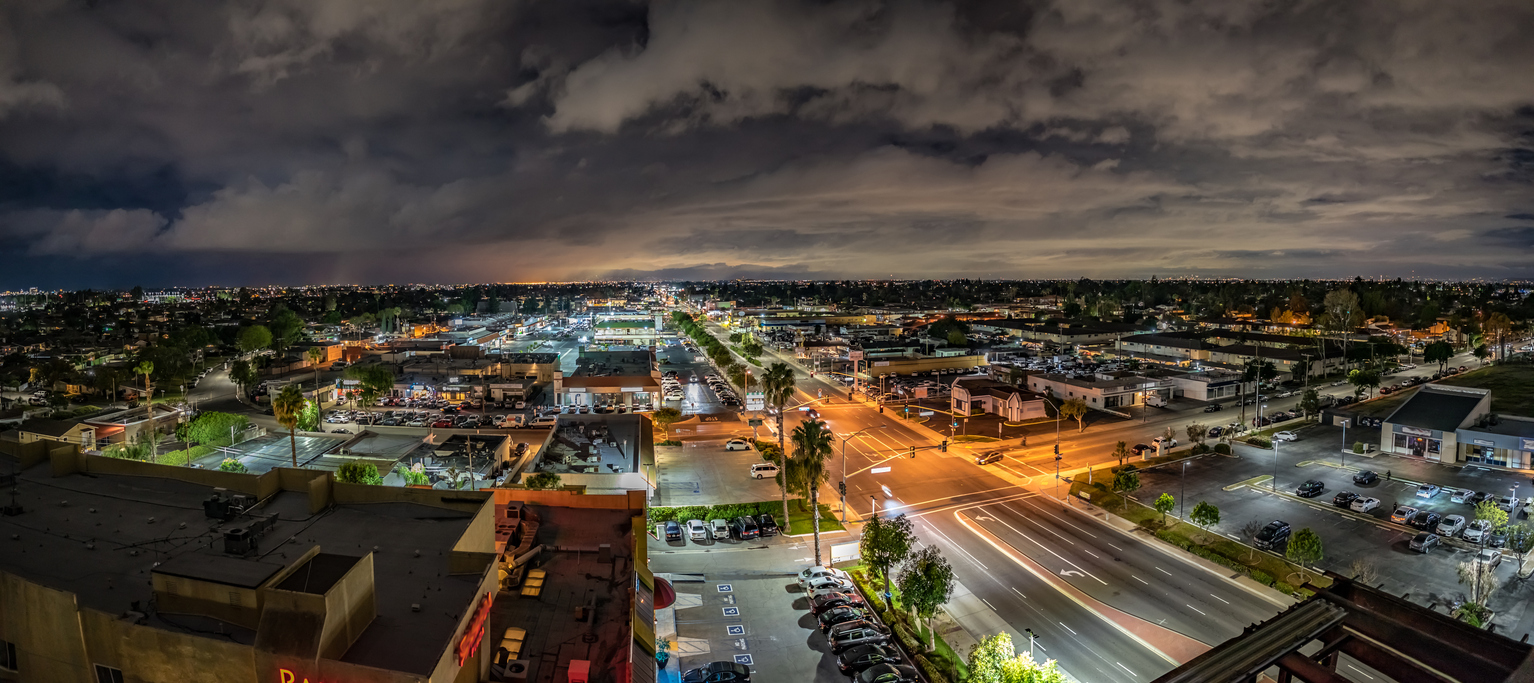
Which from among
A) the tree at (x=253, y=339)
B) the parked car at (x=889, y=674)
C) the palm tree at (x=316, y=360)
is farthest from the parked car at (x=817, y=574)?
the tree at (x=253, y=339)

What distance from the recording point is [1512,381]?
2520 inches

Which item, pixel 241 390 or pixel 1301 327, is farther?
pixel 1301 327

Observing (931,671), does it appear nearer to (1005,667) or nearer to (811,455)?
(1005,667)

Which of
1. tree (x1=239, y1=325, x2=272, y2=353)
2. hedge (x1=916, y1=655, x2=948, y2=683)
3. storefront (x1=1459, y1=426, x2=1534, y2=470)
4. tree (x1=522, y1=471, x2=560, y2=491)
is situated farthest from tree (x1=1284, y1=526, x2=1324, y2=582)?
tree (x1=239, y1=325, x2=272, y2=353)

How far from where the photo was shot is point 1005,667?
17.2 metres

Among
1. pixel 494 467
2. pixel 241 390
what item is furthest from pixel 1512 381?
pixel 241 390

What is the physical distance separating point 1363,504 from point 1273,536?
8.68m

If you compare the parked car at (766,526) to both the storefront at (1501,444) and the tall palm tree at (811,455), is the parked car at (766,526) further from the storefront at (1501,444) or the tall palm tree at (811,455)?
the storefront at (1501,444)

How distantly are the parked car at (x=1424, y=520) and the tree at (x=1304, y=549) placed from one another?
465 inches

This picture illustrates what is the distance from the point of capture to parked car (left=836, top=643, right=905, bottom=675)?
21172 millimetres

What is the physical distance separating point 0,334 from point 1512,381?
209484 mm

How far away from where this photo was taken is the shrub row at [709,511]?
115 ft

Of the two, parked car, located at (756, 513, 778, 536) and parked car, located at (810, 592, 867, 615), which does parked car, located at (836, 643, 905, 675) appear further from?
parked car, located at (756, 513, 778, 536)

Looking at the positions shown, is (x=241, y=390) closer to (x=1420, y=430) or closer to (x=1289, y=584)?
(x=1289, y=584)
